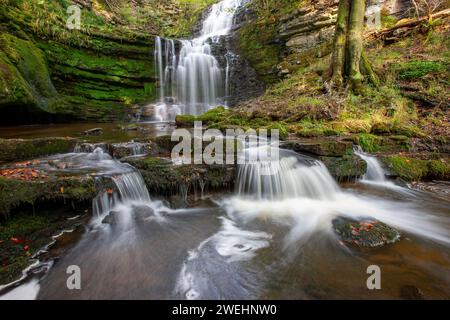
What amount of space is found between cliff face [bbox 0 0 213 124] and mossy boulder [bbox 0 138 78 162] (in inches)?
165

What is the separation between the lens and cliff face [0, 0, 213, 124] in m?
9.12

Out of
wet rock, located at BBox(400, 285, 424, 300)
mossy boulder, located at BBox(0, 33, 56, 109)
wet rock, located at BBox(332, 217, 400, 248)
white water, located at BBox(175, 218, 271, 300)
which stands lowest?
white water, located at BBox(175, 218, 271, 300)

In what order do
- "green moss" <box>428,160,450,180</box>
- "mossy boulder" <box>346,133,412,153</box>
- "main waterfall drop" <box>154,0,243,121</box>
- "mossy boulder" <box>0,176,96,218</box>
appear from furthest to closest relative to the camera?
"main waterfall drop" <box>154,0,243,121</box>
"mossy boulder" <box>346,133,412,153</box>
"green moss" <box>428,160,450,180</box>
"mossy boulder" <box>0,176,96,218</box>

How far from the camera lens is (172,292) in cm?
249

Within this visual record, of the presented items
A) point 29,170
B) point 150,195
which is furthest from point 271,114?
point 29,170

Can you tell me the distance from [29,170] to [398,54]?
12.5 meters

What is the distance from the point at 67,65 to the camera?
1193 cm

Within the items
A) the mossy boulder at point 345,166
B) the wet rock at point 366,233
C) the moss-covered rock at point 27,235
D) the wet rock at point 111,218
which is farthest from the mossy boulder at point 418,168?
the moss-covered rock at point 27,235

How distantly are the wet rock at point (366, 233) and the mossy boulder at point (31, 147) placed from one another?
566cm

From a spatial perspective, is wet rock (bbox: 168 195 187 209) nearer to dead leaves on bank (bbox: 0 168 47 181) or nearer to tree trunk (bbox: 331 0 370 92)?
dead leaves on bank (bbox: 0 168 47 181)

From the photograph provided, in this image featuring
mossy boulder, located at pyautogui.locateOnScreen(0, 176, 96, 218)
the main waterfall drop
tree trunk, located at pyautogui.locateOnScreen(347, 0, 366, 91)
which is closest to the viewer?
mossy boulder, located at pyautogui.locateOnScreen(0, 176, 96, 218)

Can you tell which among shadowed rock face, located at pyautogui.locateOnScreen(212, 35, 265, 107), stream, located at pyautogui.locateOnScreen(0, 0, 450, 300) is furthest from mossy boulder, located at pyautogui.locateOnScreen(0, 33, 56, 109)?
shadowed rock face, located at pyautogui.locateOnScreen(212, 35, 265, 107)

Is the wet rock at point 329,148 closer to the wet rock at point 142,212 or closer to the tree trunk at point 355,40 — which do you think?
the wet rock at point 142,212

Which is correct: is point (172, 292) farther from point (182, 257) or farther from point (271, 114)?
point (271, 114)
